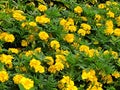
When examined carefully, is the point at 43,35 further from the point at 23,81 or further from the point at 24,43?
the point at 23,81

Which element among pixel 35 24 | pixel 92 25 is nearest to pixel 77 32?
pixel 92 25

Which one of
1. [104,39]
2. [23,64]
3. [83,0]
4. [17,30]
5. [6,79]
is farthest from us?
[83,0]

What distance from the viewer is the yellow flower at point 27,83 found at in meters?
3.10

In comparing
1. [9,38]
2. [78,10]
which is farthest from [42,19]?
[78,10]

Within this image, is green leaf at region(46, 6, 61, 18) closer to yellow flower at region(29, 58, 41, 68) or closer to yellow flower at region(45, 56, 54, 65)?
yellow flower at region(45, 56, 54, 65)

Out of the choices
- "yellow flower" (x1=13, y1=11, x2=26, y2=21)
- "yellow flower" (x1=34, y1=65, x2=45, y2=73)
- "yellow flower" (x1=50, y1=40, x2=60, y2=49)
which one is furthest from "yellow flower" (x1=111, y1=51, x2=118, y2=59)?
"yellow flower" (x1=13, y1=11, x2=26, y2=21)

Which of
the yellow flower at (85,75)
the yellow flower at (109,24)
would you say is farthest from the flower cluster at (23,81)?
the yellow flower at (109,24)

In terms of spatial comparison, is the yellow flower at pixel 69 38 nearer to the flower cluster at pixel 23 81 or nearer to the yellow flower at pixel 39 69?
the yellow flower at pixel 39 69

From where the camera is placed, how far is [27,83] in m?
3.13

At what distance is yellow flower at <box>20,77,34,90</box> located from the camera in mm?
3101

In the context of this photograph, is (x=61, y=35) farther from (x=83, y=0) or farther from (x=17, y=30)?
(x=83, y=0)

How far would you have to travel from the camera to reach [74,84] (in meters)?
3.55

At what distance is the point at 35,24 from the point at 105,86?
3.06ft

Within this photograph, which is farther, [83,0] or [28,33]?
[83,0]
